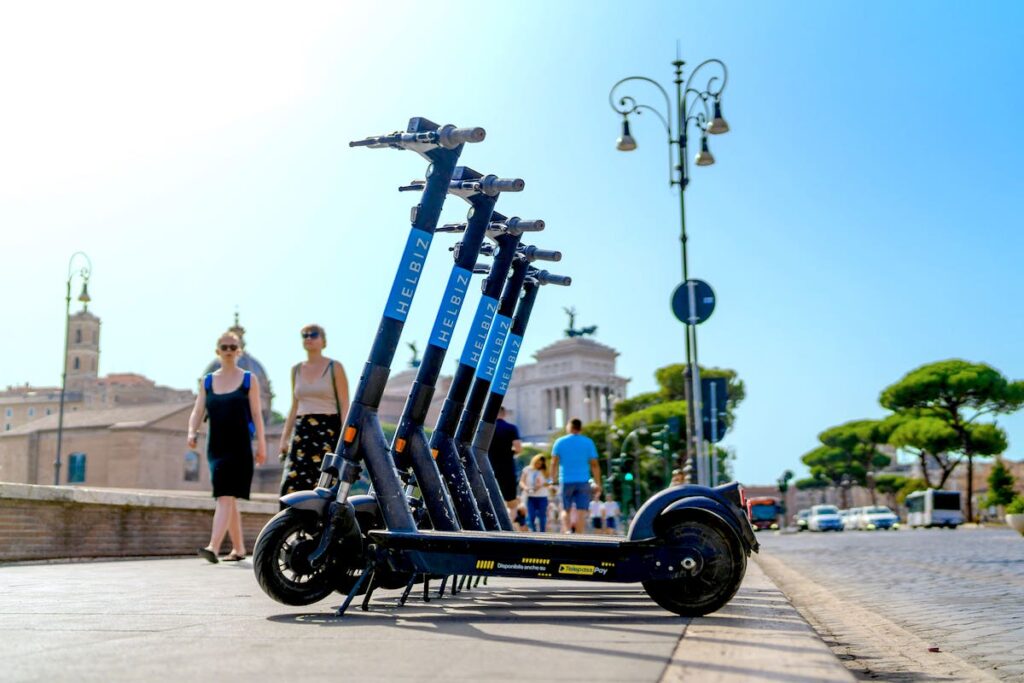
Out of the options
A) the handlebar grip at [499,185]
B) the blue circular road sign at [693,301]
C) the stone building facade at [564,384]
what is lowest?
the handlebar grip at [499,185]

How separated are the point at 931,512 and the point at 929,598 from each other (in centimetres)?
5868

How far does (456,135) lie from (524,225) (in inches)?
64.2

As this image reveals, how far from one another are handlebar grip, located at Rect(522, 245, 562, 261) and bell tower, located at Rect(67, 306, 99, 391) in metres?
156

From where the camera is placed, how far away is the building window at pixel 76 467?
86.4 metres

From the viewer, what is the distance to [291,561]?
17.2ft

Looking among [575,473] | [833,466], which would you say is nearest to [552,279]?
[575,473]

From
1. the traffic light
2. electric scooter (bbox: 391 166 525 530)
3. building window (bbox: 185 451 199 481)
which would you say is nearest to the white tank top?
electric scooter (bbox: 391 166 525 530)

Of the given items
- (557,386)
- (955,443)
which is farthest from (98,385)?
(955,443)

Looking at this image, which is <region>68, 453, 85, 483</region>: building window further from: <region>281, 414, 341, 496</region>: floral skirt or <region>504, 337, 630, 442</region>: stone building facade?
<region>281, 414, 341, 496</region>: floral skirt

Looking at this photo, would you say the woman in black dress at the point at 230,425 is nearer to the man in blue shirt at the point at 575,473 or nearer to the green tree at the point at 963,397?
the man in blue shirt at the point at 575,473

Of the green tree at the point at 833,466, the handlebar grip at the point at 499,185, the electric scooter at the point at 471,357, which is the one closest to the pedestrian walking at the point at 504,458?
the electric scooter at the point at 471,357

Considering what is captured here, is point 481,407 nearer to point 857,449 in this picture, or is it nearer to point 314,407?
point 314,407

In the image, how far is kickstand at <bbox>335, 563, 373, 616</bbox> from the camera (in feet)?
16.2

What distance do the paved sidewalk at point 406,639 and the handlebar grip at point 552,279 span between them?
2.63 metres
